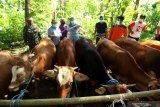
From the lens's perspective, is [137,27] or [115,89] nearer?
[115,89]

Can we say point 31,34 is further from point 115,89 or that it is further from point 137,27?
point 115,89

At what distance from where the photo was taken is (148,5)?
22.2m

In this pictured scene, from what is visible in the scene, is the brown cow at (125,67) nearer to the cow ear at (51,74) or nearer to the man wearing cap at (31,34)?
the cow ear at (51,74)

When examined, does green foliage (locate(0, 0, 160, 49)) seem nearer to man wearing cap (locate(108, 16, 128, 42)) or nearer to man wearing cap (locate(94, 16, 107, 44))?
man wearing cap (locate(94, 16, 107, 44))

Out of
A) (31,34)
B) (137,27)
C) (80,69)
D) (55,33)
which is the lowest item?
(80,69)

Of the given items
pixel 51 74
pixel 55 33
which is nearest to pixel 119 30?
pixel 55 33

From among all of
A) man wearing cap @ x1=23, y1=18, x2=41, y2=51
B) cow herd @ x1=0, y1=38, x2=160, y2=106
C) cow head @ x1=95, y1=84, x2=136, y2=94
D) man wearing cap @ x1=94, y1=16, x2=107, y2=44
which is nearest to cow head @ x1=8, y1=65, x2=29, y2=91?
cow herd @ x1=0, y1=38, x2=160, y2=106

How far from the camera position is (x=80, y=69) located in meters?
8.19

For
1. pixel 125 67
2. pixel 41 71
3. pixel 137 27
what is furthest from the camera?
pixel 137 27

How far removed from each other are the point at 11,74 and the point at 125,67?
273 cm

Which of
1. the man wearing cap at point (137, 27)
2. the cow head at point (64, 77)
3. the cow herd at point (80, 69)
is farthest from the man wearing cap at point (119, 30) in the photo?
the cow head at point (64, 77)

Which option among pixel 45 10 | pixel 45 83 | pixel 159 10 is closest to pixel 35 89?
pixel 45 83

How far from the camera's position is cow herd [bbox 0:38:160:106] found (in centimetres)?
606

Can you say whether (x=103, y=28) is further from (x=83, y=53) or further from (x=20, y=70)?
(x=20, y=70)
